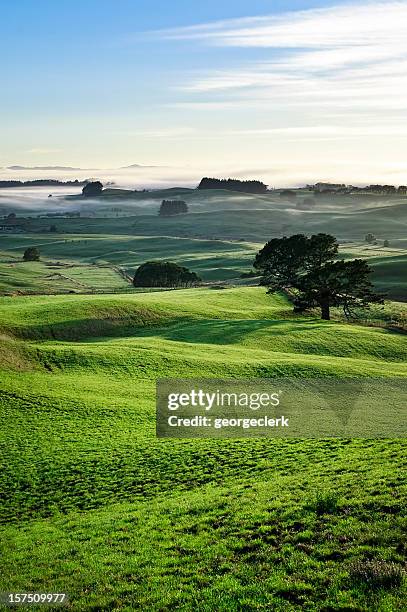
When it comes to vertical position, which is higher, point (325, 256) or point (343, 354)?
point (325, 256)

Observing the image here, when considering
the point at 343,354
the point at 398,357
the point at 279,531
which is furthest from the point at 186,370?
the point at 279,531

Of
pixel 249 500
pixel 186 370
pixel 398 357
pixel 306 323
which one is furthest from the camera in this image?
pixel 306 323

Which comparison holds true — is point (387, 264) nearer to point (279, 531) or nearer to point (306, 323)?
point (306, 323)

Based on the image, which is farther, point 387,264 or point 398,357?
point 387,264

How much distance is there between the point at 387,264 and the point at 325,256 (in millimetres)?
53802

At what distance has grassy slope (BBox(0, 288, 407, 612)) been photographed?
17031mm

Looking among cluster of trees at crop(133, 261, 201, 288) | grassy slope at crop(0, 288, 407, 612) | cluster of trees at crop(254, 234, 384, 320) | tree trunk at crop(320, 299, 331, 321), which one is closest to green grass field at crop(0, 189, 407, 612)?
grassy slope at crop(0, 288, 407, 612)

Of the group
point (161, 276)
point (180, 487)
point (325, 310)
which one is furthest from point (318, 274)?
point (180, 487)

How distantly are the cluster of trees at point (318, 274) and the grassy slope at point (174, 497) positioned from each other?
81.1 ft

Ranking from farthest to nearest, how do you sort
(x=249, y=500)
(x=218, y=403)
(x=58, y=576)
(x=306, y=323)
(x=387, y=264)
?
1. (x=387, y=264)
2. (x=306, y=323)
3. (x=218, y=403)
4. (x=249, y=500)
5. (x=58, y=576)

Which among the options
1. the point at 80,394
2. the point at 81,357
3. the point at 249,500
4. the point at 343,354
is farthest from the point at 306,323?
the point at 249,500

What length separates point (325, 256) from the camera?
3728 inches

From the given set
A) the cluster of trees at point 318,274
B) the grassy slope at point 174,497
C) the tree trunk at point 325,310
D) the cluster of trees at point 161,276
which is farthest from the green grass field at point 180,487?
the cluster of trees at point 161,276

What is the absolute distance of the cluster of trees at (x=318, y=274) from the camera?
285 feet
